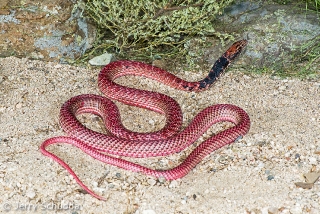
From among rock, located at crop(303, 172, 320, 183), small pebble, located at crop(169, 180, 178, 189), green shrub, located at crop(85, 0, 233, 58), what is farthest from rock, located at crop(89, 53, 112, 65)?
rock, located at crop(303, 172, 320, 183)

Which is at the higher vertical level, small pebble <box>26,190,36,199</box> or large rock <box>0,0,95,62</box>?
large rock <box>0,0,95,62</box>

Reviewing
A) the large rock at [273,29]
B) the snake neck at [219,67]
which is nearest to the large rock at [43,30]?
the snake neck at [219,67]

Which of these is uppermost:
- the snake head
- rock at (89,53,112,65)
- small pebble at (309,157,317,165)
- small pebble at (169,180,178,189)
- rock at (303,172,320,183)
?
the snake head

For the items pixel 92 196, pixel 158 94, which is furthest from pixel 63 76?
pixel 92 196

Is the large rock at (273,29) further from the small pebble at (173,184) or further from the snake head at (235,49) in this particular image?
the small pebble at (173,184)

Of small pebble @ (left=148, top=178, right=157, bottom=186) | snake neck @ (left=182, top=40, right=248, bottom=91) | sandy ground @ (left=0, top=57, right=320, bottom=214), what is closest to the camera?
sandy ground @ (left=0, top=57, right=320, bottom=214)

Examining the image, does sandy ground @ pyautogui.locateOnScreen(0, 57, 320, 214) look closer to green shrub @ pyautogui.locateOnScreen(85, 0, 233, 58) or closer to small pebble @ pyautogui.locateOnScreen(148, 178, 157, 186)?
small pebble @ pyautogui.locateOnScreen(148, 178, 157, 186)

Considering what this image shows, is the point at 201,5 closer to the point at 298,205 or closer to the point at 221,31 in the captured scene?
the point at 221,31
